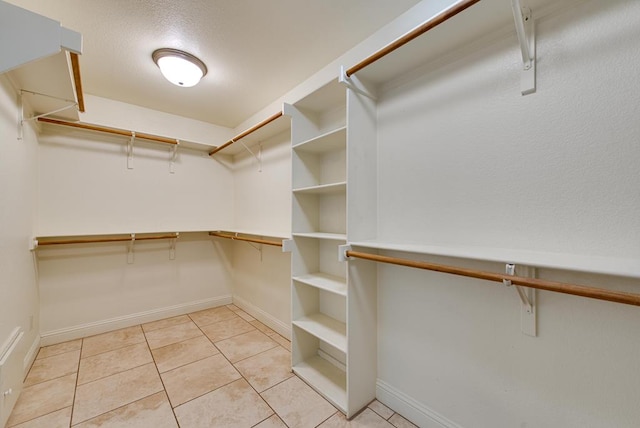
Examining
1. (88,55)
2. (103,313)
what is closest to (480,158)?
(88,55)

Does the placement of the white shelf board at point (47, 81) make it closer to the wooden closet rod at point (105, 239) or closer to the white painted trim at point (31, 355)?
the wooden closet rod at point (105, 239)

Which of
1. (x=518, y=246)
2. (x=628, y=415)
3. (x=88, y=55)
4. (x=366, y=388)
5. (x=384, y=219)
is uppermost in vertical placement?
(x=88, y=55)

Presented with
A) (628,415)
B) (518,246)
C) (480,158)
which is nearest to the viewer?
(628,415)

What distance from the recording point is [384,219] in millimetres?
1735

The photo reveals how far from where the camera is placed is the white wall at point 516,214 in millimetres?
980

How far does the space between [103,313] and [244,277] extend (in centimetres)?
146

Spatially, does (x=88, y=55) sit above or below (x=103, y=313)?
above

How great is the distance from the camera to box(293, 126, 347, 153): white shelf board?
5.76ft

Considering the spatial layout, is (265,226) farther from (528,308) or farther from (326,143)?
(528,308)

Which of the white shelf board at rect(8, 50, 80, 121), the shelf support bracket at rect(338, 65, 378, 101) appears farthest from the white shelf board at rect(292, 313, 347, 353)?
the white shelf board at rect(8, 50, 80, 121)

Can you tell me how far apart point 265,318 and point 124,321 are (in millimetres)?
1523

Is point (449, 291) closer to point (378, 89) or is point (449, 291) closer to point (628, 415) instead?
point (628, 415)

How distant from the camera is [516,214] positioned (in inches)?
47.3

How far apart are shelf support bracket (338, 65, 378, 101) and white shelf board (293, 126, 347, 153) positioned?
25 centimetres
